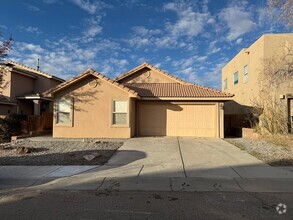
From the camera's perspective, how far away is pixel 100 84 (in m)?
16.1

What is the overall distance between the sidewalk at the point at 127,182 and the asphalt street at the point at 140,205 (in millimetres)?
Result: 378

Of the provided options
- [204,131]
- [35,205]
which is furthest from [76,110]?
[35,205]

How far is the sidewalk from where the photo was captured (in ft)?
21.4

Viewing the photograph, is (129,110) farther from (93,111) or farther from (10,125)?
(10,125)

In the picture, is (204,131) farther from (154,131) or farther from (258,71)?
(258,71)

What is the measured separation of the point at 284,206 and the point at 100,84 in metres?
12.8

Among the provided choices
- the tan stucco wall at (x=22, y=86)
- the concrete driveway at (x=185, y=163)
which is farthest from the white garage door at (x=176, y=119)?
the tan stucco wall at (x=22, y=86)

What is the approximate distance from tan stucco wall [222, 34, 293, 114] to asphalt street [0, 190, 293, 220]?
13342 mm

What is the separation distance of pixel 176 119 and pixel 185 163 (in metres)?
8.10

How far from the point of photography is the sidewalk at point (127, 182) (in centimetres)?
652

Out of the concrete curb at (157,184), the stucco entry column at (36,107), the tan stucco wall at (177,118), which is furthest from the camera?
the stucco entry column at (36,107)

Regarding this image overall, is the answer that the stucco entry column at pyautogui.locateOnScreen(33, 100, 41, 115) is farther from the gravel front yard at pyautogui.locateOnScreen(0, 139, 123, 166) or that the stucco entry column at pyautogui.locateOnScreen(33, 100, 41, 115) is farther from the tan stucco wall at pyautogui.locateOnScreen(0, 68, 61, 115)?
the gravel front yard at pyautogui.locateOnScreen(0, 139, 123, 166)

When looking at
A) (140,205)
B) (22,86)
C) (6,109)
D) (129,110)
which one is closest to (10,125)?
(6,109)

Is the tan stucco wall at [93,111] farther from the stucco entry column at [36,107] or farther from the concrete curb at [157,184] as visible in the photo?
the concrete curb at [157,184]
